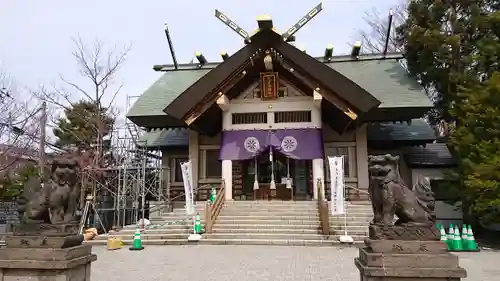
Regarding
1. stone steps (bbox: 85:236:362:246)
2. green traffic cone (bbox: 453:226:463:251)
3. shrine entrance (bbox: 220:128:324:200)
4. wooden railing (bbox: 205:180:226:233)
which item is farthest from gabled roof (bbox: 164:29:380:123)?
green traffic cone (bbox: 453:226:463:251)

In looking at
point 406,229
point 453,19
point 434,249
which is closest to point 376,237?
point 406,229

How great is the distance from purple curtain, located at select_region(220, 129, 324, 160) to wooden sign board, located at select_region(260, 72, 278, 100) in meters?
1.60

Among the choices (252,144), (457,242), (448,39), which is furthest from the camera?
(252,144)

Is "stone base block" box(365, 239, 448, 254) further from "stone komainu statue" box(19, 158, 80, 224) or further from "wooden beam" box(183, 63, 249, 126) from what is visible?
"wooden beam" box(183, 63, 249, 126)

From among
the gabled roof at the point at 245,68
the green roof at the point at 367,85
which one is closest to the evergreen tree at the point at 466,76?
the green roof at the point at 367,85

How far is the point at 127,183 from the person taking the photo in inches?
719

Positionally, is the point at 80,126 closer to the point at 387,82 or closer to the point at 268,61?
the point at 268,61

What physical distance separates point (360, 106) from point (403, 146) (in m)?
6.05

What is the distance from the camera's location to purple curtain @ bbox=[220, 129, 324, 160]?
15.9 m

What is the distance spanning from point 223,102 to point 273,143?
268 centimetres

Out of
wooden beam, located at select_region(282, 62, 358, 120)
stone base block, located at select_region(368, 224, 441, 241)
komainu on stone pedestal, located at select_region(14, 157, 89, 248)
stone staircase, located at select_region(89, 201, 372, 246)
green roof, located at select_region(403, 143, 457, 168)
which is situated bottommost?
stone staircase, located at select_region(89, 201, 372, 246)

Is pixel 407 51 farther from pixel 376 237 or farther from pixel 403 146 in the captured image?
pixel 376 237

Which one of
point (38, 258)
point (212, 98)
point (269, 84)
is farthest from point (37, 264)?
point (269, 84)

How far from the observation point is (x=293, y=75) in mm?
16219
